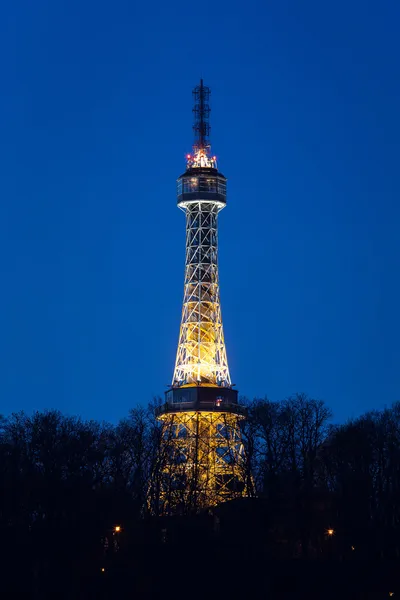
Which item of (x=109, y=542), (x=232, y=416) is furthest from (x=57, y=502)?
(x=232, y=416)

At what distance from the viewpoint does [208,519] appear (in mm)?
100062

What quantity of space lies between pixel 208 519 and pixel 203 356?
4159 centimetres

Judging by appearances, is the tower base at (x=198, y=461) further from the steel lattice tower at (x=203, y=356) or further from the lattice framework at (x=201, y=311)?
the lattice framework at (x=201, y=311)

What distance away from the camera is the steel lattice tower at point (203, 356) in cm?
12888

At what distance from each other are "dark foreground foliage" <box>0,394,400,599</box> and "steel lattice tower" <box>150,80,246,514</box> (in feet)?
44.4

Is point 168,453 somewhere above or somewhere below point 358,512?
above

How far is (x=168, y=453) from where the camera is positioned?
382ft

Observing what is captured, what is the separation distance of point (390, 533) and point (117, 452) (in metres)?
20.6

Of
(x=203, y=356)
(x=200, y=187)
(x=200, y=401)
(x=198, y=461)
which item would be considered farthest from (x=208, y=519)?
(x=200, y=187)

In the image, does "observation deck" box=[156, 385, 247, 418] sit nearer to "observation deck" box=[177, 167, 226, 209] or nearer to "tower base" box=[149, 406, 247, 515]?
"tower base" box=[149, 406, 247, 515]

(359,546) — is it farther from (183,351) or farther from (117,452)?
(183,351)

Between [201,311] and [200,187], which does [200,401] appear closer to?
[201,311]

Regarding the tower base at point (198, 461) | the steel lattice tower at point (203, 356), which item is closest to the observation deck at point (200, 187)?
the steel lattice tower at point (203, 356)

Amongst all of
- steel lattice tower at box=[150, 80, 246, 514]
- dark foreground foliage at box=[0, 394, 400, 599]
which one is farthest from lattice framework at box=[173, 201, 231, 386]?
dark foreground foliage at box=[0, 394, 400, 599]
